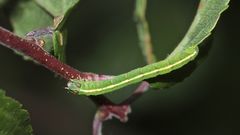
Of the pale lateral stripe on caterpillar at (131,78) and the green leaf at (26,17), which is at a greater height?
the green leaf at (26,17)

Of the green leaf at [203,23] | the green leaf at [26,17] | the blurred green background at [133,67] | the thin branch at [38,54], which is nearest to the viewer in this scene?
the thin branch at [38,54]

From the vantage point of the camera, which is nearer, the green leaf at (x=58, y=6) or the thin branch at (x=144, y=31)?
the green leaf at (x=58, y=6)

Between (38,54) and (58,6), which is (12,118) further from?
(58,6)

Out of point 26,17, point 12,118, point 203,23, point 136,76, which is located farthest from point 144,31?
point 12,118

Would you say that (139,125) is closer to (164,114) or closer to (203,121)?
(164,114)

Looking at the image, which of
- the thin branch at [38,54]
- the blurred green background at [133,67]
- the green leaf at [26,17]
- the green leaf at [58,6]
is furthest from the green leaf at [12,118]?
the blurred green background at [133,67]

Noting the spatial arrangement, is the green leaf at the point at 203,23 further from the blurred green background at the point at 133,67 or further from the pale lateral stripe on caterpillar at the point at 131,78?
the blurred green background at the point at 133,67

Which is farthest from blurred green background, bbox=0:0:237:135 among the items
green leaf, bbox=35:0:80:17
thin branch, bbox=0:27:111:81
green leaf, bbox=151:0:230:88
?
thin branch, bbox=0:27:111:81
